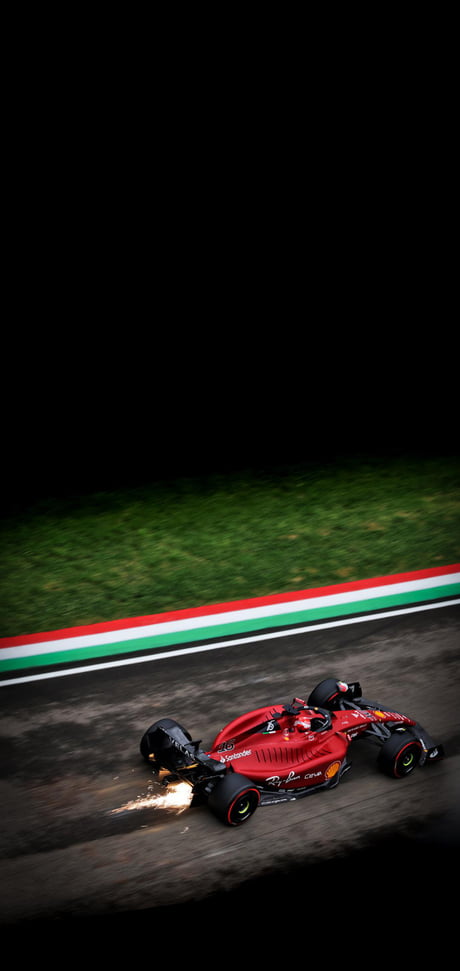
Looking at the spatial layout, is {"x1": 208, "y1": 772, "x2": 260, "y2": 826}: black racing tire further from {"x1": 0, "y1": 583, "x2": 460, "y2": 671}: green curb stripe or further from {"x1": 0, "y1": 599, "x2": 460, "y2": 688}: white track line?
{"x1": 0, "y1": 583, "x2": 460, "y2": 671}: green curb stripe

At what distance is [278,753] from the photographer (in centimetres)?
638

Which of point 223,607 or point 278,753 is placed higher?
point 278,753

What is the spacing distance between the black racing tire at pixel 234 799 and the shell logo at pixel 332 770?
0.65 meters

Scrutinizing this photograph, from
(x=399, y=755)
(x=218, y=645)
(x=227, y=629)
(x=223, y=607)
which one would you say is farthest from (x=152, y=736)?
(x=223, y=607)

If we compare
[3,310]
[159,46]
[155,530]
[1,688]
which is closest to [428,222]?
[159,46]

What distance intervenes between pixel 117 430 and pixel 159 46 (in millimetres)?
10112

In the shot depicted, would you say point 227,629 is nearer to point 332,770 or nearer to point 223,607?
point 223,607

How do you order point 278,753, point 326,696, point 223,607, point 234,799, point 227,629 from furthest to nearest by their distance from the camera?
point 223,607, point 227,629, point 326,696, point 278,753, point 234,799

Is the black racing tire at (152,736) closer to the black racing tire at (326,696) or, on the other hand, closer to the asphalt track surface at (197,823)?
the asphalt track surface at (197,823)

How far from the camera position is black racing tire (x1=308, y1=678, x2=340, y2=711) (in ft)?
23.6

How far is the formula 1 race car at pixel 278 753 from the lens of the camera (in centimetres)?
613

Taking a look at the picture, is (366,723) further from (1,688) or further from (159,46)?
(159,46)

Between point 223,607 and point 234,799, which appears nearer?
point 234,799

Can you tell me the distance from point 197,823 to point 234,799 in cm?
48
